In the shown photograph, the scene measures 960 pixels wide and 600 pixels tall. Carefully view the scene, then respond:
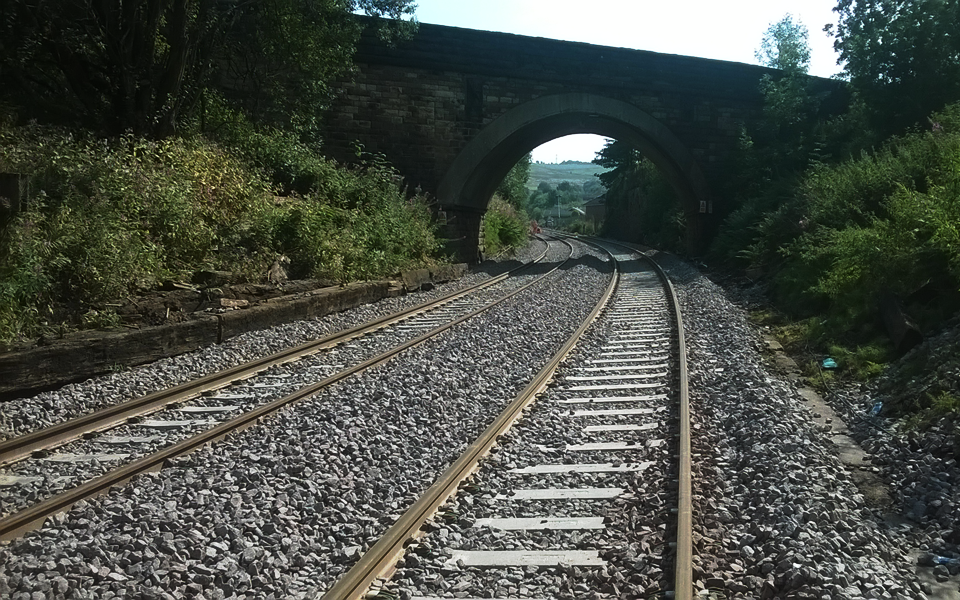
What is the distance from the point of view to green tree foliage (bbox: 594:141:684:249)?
38.2 meters

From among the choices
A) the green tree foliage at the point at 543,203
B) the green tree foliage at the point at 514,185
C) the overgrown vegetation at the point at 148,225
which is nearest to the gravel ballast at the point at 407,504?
the overgrown vegetation at the point at 148,225

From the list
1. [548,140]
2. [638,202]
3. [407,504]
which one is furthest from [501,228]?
[407,504]

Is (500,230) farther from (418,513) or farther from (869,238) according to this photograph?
(418,513)

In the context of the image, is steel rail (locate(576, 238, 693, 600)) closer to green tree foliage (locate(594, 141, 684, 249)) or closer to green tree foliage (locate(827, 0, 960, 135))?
green tree foliage (locate(827, 0, 960, 135))

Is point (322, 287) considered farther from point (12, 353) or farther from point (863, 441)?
point (863, 441)

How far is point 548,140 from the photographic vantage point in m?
27.2

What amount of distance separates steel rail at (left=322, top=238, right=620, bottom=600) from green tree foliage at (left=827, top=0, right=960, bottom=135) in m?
16.2

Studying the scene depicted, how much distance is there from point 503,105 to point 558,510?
1948cm

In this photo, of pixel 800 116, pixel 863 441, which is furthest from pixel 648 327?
pixel 800 116

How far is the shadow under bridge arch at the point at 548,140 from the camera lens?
22.3 metres

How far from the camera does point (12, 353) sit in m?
6.72

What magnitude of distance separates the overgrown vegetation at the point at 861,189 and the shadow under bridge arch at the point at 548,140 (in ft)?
6.38

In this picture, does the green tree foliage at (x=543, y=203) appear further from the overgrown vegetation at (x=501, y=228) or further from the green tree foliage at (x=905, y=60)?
the green tree foliage at (x=905, y=60)

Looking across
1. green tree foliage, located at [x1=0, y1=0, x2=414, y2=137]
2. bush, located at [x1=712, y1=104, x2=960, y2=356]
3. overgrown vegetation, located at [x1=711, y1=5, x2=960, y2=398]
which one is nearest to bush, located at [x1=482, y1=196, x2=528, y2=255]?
overgrown vegetation, located at [x1=711, y1=5, x2=960, y2=398]
